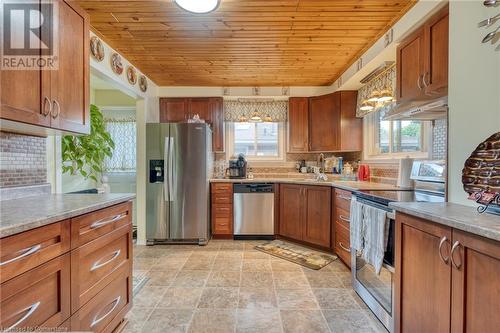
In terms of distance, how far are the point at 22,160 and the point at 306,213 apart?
299cm

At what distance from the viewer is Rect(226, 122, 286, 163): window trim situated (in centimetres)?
443

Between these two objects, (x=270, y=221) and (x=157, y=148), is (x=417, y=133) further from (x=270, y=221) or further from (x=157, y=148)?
(x=157, y=148)

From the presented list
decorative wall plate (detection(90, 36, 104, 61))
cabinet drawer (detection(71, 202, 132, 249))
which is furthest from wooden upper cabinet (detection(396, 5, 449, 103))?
decorative wall plate (detection(90, 36, 104, 61))

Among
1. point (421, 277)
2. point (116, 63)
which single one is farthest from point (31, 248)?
point (116, 63)

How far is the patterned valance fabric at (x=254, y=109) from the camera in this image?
4.30 meters

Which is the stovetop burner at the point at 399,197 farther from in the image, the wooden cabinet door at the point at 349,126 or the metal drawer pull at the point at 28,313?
the metal drawer pull at the point at 28,313

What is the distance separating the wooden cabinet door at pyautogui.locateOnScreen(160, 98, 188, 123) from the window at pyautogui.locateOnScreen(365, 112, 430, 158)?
2.82 metres

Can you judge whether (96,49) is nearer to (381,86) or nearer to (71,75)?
(71,75)

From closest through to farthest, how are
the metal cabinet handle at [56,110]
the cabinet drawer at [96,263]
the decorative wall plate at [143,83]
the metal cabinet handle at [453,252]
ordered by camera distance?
the metal cabinet handle at [453,252]
the cabinet drawer at [96,263]
the metal cabinet handle at [56,110]
the decorative wall plate at [143,83]

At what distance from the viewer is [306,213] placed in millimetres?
3463

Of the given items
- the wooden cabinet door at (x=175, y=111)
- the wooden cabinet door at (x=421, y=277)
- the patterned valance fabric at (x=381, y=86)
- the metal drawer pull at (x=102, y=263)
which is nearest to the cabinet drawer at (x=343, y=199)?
the patterned valance fabric at (x=381, y=86)

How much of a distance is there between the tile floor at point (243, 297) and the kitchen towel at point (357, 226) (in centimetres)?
45

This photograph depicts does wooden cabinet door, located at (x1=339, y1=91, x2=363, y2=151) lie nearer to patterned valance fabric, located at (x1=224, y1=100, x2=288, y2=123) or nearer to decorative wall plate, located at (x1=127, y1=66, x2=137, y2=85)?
patterned valance fabric, located at (x1=224, y1=100, x2=288, y2=123)

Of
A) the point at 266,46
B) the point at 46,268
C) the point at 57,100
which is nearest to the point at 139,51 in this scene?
the point at 266,46
